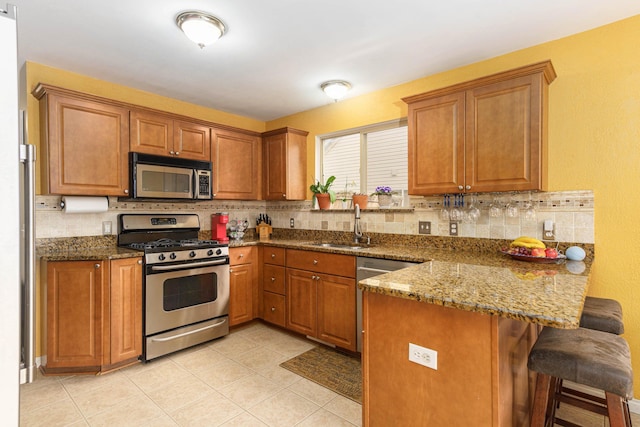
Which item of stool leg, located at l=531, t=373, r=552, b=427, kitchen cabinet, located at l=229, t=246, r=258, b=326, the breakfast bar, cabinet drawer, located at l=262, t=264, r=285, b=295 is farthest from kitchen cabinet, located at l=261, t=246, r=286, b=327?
stool leg, located at l=531, t=373, r=552, b=427

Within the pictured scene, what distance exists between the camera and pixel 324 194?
3809 mm

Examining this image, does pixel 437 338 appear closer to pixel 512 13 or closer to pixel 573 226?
pixel 573 226

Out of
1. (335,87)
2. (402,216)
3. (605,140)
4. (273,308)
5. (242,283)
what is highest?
(335,87)

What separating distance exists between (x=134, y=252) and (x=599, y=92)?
12.0ft

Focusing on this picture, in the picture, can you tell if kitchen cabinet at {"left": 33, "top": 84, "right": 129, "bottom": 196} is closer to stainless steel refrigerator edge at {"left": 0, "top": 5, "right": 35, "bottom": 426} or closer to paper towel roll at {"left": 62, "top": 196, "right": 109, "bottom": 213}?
paper towel roll at {"left": 62, "top": 196, "right": 109, "bottom": 213}

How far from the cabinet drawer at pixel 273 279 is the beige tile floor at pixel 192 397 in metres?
0.71

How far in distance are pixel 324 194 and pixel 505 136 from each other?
1945 mm

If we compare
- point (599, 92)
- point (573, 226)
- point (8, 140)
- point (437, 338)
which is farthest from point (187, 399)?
point (599, 92)

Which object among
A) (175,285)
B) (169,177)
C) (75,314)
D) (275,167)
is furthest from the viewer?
(275,167)

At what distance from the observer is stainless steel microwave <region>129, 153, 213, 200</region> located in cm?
305

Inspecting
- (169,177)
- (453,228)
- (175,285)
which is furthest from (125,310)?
(453,228)

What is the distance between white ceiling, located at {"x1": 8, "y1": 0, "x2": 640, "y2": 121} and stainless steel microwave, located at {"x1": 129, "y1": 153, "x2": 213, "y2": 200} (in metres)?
0.77

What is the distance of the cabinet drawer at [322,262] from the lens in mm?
2875

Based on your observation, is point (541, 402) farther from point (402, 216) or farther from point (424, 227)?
point (402, 216)
